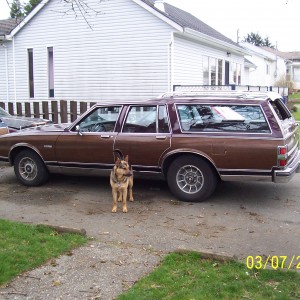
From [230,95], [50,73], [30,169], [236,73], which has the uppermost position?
[236,73]

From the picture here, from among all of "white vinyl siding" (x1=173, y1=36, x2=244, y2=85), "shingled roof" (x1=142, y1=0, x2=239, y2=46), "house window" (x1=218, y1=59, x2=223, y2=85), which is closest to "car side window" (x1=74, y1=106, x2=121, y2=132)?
"shingled roof" (x1=142, y1=0, x2=239, y2=46)

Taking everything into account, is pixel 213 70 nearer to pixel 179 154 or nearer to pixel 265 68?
pixel 179 154

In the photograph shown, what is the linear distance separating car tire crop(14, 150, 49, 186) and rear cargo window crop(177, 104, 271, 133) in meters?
2.69

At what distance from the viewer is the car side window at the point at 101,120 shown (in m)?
7.36

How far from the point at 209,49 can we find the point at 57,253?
51.7 feet

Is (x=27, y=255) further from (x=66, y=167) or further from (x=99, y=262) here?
(x=66, y=167)

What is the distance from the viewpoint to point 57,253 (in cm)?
470

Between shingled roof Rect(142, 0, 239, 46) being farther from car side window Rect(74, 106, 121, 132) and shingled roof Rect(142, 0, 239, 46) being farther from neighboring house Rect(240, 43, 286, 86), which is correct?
neighboring house Rect(240, 43, 286, 86)

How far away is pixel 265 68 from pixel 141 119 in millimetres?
45215

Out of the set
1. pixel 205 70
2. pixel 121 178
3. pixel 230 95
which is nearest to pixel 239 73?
pixel 205 70

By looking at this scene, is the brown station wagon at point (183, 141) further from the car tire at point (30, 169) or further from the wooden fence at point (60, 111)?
the wooden fence at point (60, 111)

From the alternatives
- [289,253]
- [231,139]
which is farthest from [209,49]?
[289,253]

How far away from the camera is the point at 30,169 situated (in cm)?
793

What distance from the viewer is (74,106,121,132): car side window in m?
7.36
